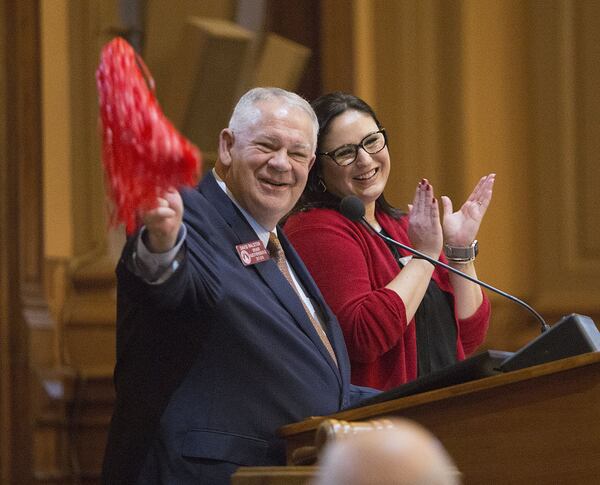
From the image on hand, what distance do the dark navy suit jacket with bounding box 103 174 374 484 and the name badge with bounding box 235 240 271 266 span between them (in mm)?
40

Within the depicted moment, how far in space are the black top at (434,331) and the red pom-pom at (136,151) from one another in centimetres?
95

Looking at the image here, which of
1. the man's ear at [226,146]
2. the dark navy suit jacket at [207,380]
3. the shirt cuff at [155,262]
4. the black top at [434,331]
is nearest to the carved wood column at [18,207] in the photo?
the black top at [434,331]

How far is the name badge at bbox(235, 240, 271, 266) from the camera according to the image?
6.83 ft

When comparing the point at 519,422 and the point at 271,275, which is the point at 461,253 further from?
the point at 519,422

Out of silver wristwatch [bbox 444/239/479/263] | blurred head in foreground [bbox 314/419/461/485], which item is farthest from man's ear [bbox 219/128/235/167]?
blurred head in foreground [bbox 314/419/461/485]

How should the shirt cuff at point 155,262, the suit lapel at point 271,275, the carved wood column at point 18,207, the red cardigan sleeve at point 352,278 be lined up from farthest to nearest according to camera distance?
the carved wood column at point 18,207 → the red cardigan sleeve at point 352,278 → the suit lapel at point 271,275 → the shirt cuff at point 155,262

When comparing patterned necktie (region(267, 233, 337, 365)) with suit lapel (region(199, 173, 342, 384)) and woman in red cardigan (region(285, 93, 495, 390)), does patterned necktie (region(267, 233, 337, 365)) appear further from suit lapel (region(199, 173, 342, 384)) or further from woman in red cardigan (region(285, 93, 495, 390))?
woman in red cardigan (region(285, 93, 495, 390))

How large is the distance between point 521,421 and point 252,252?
0.61 metres

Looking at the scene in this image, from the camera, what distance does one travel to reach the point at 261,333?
1.98 metres

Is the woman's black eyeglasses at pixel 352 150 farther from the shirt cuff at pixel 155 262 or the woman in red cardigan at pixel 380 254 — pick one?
the shirt cuff at pixel 155 262

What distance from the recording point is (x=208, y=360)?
1957 mm

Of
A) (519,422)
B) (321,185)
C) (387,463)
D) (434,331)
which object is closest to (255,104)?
(321,185)

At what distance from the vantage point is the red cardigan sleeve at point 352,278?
230 cm

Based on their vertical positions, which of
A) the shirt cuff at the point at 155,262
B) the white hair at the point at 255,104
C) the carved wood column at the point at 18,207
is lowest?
the carved wood column at the point at 18,207
